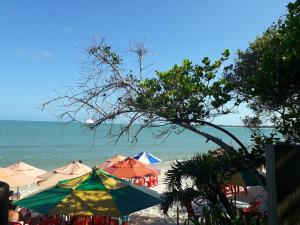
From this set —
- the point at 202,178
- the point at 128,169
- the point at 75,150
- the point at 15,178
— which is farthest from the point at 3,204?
the point at 75,150

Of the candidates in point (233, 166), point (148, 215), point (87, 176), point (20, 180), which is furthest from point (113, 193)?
point (20, 180)

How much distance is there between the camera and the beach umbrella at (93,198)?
6.14 meters

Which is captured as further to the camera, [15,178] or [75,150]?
[75,150]

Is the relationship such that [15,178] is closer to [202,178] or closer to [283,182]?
[202,178]

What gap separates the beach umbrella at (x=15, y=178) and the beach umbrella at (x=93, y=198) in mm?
6607

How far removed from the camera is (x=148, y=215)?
12.7 m

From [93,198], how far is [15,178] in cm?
803

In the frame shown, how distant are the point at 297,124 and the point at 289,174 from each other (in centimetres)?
171

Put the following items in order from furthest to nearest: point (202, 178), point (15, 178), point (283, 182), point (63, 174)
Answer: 1. point (15, 178)
2. point (63, 174)
3. point (202, 178)
4. point (283, 182)

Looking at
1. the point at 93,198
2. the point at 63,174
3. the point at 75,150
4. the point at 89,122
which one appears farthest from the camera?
the point at 75,150

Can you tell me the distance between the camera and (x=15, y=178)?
1328cm

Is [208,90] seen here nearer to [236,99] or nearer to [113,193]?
[236,99]

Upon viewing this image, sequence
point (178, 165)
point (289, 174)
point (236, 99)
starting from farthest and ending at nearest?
point (236, 99) < point (178, 165) < point (289, 174)

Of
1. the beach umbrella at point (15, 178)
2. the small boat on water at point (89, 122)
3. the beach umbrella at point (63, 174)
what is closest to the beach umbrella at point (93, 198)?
the small boat on water at point (89, 122)
